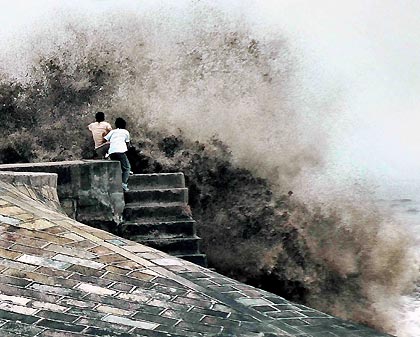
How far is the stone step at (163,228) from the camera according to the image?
7160 mm

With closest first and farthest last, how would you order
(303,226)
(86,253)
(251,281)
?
1. (86,253)
2. (251,281)
3. (303,226)

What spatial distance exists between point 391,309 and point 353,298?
0.51m

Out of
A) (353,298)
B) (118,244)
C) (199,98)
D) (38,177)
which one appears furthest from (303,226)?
(118,244)

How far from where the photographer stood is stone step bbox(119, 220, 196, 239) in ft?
23.5

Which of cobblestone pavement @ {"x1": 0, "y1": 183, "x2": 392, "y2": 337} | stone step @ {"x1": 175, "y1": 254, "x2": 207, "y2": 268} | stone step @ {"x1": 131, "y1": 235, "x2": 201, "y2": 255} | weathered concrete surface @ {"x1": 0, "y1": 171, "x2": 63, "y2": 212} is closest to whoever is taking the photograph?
cobblestone pavement @ {"x1": 0, "y1": 183, "x2": 392, "y2": 337}

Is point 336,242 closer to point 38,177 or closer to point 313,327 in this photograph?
point 38,177

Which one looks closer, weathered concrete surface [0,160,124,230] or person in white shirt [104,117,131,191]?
weathered concrete surface [0,160,124,230]

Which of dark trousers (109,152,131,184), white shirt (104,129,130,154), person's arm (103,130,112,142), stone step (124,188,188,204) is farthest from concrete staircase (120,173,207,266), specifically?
person's arm (103,130,112,142)

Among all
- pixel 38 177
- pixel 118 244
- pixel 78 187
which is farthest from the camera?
pixel 78 187

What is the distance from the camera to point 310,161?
1166 cm

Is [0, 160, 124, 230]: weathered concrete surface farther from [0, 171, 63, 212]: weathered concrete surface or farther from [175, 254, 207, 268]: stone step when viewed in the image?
[175, 254, 207, 268]: stone step

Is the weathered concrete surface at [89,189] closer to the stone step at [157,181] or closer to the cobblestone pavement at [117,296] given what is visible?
the stone step at [157,181]

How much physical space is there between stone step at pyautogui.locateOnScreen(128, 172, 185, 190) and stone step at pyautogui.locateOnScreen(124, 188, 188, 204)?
153mm

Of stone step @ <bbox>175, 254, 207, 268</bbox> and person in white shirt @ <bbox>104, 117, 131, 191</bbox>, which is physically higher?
person in white shirt @ <bbox>104, 117, 131, 191</bbox>
